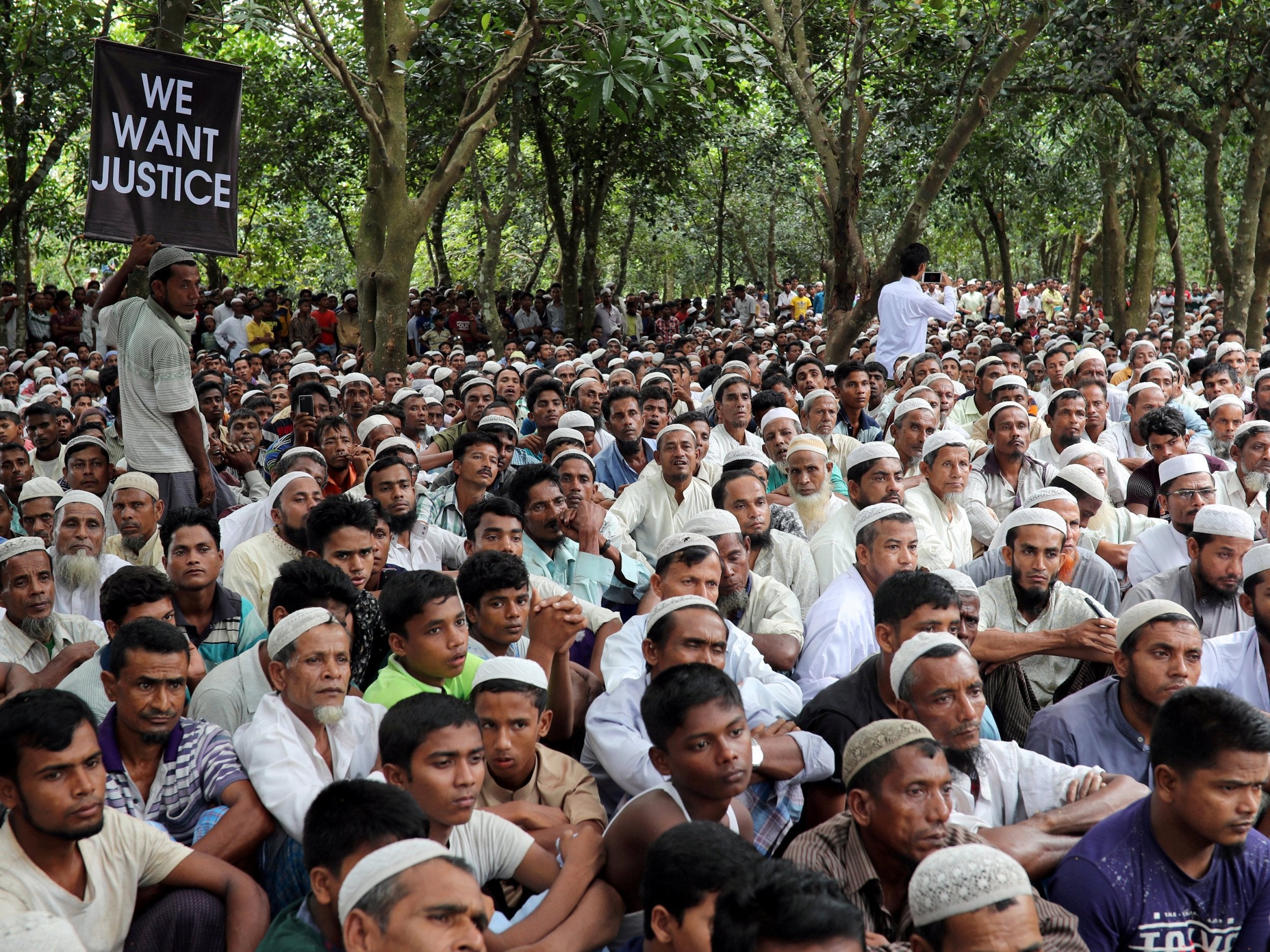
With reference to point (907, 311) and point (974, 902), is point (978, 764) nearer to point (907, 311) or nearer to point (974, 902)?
point (974, 902)

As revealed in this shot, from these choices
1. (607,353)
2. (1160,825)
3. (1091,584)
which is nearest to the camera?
(1160,825)

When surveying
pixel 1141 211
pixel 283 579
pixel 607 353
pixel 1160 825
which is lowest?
pixel 1160 825

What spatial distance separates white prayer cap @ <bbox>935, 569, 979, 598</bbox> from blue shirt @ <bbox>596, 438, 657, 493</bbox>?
11.9ft

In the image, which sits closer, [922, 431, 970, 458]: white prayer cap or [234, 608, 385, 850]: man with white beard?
[234, 608, 385, 850]: man with white beard

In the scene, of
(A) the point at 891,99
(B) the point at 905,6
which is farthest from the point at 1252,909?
(A) the point at 891,99

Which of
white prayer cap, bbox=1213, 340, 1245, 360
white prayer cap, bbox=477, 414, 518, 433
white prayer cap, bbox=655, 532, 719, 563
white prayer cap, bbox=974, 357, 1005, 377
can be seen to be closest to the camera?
white prayer cap, bbox=655, 532, 719, 563

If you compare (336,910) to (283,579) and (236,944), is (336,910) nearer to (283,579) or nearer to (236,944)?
(236,944)

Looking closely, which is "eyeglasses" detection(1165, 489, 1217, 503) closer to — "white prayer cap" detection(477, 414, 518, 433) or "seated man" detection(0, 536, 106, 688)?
"white prayer cap" detection(477, 414, 518, 433)

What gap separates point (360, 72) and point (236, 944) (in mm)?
13779

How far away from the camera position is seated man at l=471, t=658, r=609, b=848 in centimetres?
334

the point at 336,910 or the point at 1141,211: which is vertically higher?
the point at 1141,211

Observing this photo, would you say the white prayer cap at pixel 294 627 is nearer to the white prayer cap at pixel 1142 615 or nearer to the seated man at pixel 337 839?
the seated man at pixel 337 839

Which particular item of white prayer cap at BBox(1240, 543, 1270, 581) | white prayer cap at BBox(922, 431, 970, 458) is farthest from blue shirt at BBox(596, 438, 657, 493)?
white prayer cap at BBox(1240, 543, 1270, 581)

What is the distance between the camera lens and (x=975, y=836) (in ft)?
9.32
